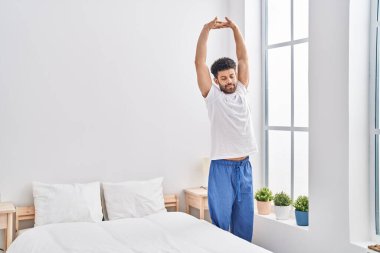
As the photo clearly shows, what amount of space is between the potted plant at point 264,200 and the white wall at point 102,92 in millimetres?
651

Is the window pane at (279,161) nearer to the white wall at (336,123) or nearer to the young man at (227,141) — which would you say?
the white wall at (336,123)

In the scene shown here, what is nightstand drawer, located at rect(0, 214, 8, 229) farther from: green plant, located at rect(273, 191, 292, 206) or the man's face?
green plant, located at rect(273, 191, 292, 206)

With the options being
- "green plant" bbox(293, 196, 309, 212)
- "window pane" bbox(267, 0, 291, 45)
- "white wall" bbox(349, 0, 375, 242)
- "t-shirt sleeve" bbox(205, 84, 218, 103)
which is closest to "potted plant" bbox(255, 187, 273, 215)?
"green plant" bbox(293, 196, 309, 212)

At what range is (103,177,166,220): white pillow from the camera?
3.58 meters

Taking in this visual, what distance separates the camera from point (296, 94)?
372 cm

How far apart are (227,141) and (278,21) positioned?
1.49m

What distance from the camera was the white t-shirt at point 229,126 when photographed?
3.09m

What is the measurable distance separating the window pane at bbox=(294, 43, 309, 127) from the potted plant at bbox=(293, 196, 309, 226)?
64 centimetres

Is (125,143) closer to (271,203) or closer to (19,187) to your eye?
(19,187)

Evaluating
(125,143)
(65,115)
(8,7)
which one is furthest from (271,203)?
(8,7)

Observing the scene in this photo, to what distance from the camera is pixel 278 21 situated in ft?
13.0

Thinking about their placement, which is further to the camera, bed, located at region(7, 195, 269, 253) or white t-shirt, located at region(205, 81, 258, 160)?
white t-shirt, located at region(205, 81, 258, 160)

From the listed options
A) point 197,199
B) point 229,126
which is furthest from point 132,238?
point 197,199

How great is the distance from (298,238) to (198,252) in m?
1.18
